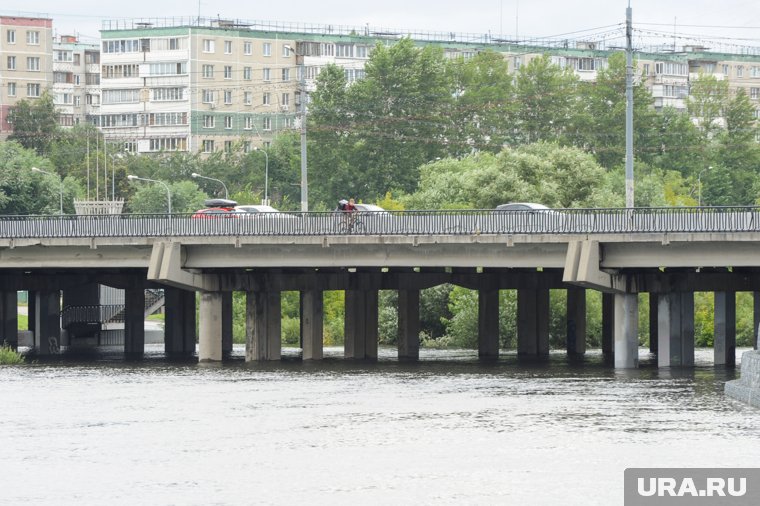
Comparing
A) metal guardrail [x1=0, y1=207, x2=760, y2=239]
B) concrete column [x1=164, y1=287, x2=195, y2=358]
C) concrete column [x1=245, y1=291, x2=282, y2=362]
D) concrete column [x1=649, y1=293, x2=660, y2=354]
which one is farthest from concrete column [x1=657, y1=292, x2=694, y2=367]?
concrete column [x1=164, y1=287, x2=195, y2=358]

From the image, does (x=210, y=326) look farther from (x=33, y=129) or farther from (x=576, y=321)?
(x=33, y=129)

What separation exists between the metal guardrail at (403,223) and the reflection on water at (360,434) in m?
6.49

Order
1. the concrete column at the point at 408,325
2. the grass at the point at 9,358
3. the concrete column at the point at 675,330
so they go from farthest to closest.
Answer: the concrete column at the point at 408,325 < the grass at the point at 9,358 < the concrete column at the point at 675,330

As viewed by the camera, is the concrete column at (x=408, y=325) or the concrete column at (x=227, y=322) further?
the concrete column at (x=227, y=322)

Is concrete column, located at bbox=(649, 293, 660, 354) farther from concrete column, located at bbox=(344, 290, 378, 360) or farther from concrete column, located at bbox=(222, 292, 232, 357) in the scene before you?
concrete column, located at bbox=(222, 292, 232, 357)

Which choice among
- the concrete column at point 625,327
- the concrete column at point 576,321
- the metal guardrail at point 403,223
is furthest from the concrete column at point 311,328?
the concrete column at point 625,327

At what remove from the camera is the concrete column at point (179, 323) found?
106m

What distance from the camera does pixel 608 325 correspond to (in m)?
102

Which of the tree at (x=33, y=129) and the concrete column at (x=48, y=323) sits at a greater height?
the tree at (x=33, y=129)

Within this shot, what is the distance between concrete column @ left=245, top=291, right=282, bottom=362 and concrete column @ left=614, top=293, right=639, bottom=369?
Answer: 19057mm

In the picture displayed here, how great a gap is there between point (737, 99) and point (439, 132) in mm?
33528

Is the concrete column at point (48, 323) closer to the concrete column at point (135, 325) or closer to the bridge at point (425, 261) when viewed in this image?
the concrete column at point (135, 325)

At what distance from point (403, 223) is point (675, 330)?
13.7 meters

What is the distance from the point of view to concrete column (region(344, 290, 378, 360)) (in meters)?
95.2
